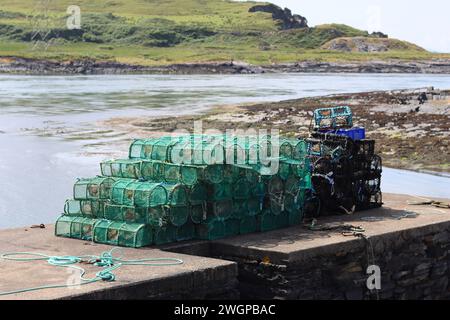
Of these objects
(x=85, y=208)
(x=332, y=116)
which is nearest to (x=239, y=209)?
(x=85, y=208)

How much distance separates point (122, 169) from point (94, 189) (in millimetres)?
851

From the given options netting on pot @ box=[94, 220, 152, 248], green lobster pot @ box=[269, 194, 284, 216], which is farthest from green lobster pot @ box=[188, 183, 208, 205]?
green lobster pot @ box=[269, 194, 284, 216]

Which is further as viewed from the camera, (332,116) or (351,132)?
(332,116)

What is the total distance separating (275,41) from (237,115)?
12517 cm

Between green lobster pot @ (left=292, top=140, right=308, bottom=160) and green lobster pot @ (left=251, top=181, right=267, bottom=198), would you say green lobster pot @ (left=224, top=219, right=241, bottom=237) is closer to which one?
green lobster pot @ (left=251, top=181, right=267, bottom=198)

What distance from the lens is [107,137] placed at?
40.3 meters

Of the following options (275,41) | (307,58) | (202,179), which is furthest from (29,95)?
(275,41)

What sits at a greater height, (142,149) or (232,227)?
(142,149)

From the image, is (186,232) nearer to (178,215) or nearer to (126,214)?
(178,215)

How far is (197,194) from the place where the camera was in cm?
1438

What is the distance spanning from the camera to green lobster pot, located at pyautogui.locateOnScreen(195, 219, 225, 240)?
14.4m

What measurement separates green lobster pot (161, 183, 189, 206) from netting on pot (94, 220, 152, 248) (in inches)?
25.4
